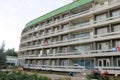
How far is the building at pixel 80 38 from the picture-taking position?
93.4 ft

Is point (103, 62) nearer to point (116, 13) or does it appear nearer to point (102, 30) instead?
point (102, 30)

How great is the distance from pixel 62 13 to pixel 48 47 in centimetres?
958

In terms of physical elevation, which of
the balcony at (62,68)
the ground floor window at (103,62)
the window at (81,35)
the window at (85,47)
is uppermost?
the window at (81,35)

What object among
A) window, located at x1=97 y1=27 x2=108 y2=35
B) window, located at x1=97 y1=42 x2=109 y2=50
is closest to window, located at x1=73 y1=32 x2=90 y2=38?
window, located at x1=97 y1=27 x2=108 y2=35

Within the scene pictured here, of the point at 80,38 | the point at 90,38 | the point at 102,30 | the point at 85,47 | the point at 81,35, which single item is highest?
the point at 102,30

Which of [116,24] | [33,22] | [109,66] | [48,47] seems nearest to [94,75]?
[109,66]

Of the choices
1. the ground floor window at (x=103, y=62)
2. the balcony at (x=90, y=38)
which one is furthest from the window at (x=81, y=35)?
the ground floor window at (x=103, y=62)

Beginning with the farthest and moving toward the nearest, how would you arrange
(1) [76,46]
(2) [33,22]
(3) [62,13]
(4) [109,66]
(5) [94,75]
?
(2) [33,22]
(3) [62,13]
(1) [76,46]
(4) [109,66]
(5) [94,75]

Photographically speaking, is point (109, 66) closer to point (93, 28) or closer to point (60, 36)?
point (93, 28)

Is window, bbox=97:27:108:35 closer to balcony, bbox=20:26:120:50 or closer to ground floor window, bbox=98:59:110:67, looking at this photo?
balcony, bbox=20:26:120:50

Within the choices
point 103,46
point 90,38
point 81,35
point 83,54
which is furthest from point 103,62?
point 81,35

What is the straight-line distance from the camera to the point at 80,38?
33656 millimetres

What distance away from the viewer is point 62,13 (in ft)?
137

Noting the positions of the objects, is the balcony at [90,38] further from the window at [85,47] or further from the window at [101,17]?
the window at [101,17]
